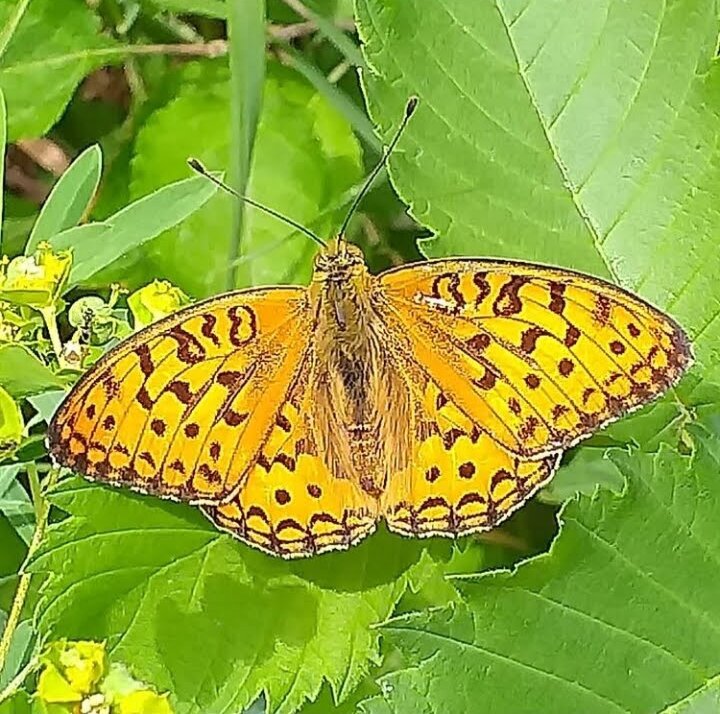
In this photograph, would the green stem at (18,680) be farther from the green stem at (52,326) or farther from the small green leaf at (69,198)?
the small green leaf at (69,198)

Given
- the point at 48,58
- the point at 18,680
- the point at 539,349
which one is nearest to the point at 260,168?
the point at 48,58

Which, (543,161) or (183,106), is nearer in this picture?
(543,161)

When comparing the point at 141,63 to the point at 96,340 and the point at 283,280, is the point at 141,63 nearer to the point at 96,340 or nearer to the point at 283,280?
the point at 283,280

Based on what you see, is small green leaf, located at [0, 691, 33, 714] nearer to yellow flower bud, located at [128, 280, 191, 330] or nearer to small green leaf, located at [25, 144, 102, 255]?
yellow flower bud, located at [128, 280, 191, 330]

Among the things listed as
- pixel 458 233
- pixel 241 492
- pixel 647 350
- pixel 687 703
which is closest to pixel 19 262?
pixel 241 492

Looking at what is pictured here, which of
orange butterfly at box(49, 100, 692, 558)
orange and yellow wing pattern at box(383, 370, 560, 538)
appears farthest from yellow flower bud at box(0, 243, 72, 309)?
orange and yellow wing pattern at box(383, 370, 560, 538)

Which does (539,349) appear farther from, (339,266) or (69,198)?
(69,198)
